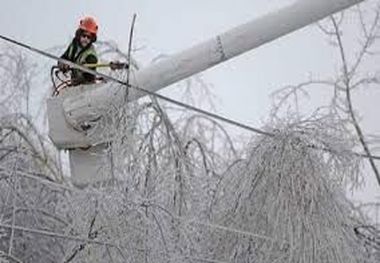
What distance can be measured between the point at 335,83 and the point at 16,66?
200 cm

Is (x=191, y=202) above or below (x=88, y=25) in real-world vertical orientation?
below

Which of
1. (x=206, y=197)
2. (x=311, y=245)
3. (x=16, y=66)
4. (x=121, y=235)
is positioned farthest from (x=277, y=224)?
(x=16, y=66)

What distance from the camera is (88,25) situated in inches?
150

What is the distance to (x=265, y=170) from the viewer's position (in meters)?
3.19

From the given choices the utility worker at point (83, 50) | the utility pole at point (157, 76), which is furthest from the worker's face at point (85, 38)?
the utility pole at point (157, 76)

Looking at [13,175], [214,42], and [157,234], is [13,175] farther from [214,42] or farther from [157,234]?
[214,42]

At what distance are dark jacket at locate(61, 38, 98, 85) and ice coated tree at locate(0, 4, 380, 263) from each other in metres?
0.40

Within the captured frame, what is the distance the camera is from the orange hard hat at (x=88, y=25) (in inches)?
150

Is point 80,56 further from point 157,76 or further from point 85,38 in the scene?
point 157,76

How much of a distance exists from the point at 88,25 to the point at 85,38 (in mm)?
71

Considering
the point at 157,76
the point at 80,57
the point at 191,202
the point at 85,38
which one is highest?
the point at 85,38

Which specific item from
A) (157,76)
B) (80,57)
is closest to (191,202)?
(157,76)

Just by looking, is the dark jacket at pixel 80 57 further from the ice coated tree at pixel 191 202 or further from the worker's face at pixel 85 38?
the ice coated tree at pixel 191 202

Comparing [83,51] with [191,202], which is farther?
[83,51]
